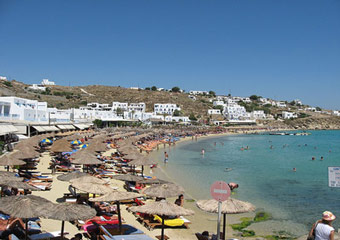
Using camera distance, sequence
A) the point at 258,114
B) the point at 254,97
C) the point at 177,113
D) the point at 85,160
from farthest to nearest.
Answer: the point at 254,97 < the point at 258,114 < the point at 177,113 < the point at 85,160

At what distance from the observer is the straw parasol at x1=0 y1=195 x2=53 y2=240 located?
233 inches

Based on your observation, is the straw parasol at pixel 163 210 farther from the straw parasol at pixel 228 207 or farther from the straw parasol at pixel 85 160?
the straw parasol at pixel 85 160

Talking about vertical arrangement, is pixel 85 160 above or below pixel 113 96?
below

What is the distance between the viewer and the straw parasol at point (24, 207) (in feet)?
19.4

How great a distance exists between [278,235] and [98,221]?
5978 millimetres

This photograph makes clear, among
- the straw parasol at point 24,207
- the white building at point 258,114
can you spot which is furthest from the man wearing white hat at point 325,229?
the white building at point 258,114

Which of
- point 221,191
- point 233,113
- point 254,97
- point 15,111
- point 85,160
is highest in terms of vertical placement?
point 254,97

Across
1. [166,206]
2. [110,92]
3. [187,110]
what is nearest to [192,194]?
[166,206]

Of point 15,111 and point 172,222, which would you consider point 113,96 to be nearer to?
point 15,111

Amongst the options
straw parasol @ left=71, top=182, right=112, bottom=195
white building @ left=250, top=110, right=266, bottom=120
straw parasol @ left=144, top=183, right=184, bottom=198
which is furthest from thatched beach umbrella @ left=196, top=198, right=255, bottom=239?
white building @ left=250, top=110, right=266, bottom=120

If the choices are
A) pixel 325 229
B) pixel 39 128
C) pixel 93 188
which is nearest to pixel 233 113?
pixel 39 128

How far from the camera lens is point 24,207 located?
6039 mm

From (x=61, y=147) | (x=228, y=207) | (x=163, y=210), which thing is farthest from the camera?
(x=61, y=147)

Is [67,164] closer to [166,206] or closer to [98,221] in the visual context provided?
[98,221]
